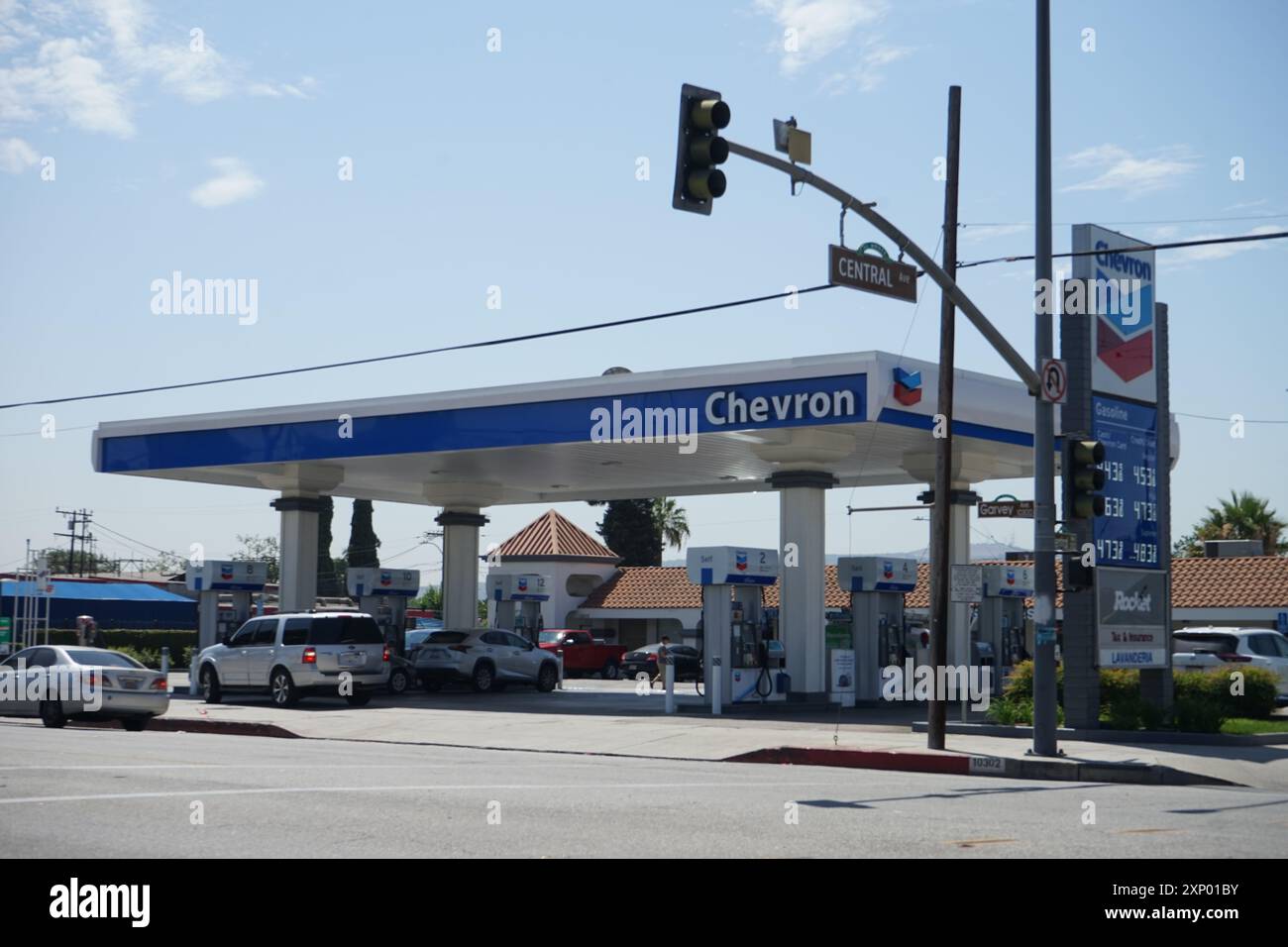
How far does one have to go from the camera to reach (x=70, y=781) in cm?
1456

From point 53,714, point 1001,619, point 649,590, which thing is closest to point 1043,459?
point 1001,619

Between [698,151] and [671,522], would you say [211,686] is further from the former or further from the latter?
[671,522]

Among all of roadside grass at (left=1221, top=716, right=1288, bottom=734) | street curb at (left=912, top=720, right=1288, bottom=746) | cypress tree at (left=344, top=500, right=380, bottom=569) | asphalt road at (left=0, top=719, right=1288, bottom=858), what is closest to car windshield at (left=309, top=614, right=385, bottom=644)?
asphalt road at (left=0, top=719, right=1288, bottom=858)

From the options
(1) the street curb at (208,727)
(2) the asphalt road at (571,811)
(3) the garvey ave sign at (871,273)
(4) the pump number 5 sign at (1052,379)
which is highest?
(3) the garvey ave sign at (871,273)

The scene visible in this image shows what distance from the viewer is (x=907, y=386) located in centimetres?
2620

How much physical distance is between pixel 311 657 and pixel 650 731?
9033 millimetres

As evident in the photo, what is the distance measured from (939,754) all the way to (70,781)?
10.5 meters

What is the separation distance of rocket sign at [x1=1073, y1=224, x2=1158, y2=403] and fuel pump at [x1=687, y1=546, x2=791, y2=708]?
313 inches

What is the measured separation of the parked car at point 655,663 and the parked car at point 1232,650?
18124 millimetres

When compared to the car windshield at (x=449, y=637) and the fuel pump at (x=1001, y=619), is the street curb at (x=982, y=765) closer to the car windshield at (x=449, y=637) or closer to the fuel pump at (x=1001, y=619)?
the fuel pump at (x=1001, y=619)

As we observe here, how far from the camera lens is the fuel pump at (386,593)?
37.1 meters

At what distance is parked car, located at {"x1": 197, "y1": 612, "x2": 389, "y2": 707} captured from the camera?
3009cm

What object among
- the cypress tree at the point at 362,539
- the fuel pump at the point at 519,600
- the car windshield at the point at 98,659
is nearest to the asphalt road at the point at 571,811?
the car windshield at the point at 98,659

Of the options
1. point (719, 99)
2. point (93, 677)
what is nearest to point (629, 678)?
point (93, 677)
